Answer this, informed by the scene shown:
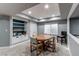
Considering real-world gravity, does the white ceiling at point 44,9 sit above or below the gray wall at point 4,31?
above

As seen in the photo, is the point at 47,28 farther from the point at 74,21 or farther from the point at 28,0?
the point at 28,0

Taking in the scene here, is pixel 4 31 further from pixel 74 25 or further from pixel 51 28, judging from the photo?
pixel 51 28

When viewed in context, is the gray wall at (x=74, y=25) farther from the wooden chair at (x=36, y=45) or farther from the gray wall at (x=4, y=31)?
the gray wall at (x=4, y=31)

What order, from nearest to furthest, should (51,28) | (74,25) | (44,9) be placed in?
(44,9)
(74,25)
(51,28)

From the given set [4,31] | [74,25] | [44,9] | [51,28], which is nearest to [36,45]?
[44,9]

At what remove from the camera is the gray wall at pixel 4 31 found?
486cm

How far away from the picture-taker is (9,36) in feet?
16.6

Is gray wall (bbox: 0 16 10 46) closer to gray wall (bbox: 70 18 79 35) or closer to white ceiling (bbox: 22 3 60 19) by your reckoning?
white ceiling (bbox: 22 3 60 19)

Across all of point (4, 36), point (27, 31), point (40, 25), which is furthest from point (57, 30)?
point (4, 36)

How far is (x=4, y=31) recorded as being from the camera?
16.2ft

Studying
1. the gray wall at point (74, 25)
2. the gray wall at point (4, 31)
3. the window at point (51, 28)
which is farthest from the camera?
the window at point (51, 28)

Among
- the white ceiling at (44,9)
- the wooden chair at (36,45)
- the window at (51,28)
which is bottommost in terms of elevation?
the wooden chair at (36,45)

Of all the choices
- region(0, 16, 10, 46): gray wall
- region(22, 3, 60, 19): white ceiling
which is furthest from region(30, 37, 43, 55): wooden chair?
region(0, 16, 10, 46): gray wall

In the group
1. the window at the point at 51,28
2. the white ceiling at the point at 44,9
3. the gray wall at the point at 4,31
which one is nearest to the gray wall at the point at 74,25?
the white ceiling at the point at 44,9
